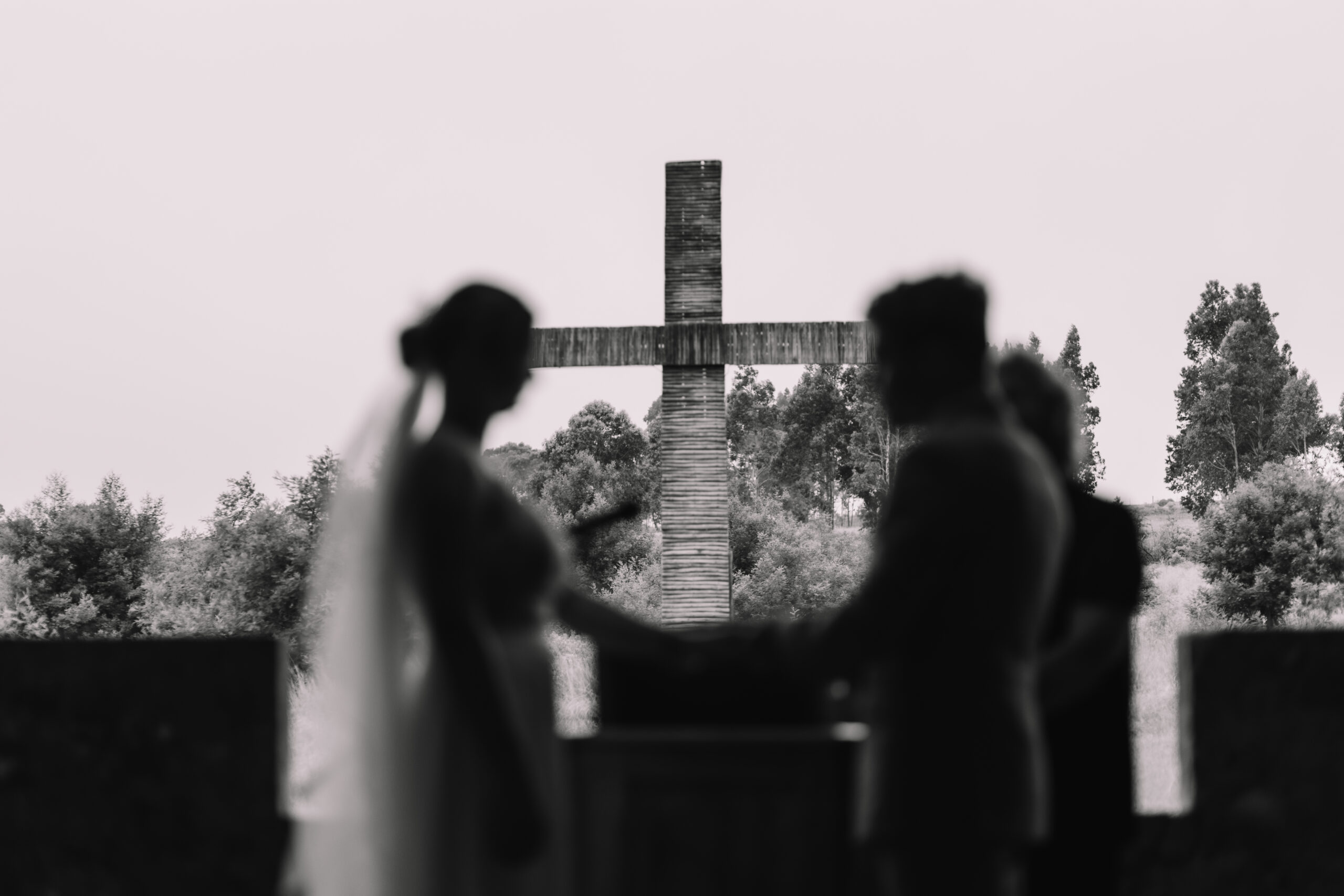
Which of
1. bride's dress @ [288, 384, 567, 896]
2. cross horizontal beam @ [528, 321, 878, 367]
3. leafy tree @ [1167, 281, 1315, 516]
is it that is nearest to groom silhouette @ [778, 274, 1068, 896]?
bride's dress @ [288, 384, 567, 896]

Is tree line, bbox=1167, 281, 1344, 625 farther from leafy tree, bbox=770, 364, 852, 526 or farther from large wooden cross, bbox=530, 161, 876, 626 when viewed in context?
large wooden cross, bbox=530, 161, 876, 626

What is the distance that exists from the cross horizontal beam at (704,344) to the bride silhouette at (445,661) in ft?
21.1

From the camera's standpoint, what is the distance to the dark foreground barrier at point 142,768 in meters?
3.91

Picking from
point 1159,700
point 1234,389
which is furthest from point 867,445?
point 1159,700

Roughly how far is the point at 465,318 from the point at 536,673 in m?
0.63

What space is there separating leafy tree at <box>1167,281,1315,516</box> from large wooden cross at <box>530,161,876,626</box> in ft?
134

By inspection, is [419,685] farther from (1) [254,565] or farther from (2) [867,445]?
(2) [867,445]

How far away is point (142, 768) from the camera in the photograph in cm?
397

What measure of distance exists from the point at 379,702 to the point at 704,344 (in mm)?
6592

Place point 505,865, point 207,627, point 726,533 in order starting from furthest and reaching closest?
point 207,627
point 726,533
point 505,865

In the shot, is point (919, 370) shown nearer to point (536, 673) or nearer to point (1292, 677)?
point (536, 673)

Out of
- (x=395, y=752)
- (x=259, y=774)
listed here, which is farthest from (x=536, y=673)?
(x=259, y=774)

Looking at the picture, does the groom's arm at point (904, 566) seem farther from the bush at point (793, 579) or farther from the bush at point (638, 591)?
the bush at point (793, 579)

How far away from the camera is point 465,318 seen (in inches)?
93.3
